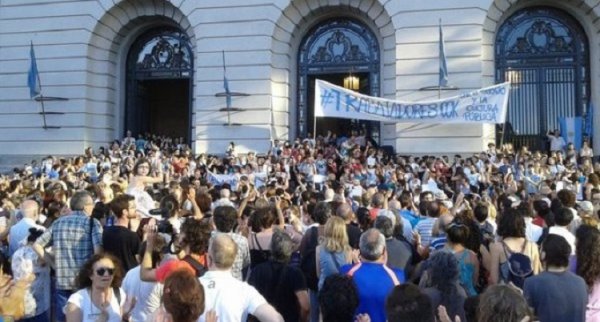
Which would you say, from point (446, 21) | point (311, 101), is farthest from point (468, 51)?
point (311, 101)

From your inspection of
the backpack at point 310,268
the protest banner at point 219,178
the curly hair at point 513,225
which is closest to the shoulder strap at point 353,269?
the backpack at point 310,268

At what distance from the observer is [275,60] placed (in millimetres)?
23500

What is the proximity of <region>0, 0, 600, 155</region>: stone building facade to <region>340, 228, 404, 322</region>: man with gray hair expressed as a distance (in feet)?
54.7

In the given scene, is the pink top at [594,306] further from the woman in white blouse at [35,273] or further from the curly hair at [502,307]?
A: the woman in white blouse at [35,273]

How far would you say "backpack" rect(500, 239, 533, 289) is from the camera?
19.0ft

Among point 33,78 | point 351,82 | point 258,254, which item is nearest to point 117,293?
point 258,254

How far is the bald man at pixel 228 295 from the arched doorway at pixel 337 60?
1955 centimetres

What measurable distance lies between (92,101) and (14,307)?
2210 cm

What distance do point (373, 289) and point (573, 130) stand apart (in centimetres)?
1844

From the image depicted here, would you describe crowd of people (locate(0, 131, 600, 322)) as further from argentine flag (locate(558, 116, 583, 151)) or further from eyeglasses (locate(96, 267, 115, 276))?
argentine flag (locate(558, 116, 583, 151))

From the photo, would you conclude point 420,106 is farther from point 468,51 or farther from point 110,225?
point 110,225

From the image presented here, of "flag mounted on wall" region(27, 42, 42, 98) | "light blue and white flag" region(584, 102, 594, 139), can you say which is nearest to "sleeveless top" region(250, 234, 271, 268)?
"light blue and white flag" region(584, 102, 594, 139)

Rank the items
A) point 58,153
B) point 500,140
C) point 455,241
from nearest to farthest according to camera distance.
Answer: point 455,241, point 500,140, point 58,153

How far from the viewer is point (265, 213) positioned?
23.0 ft
